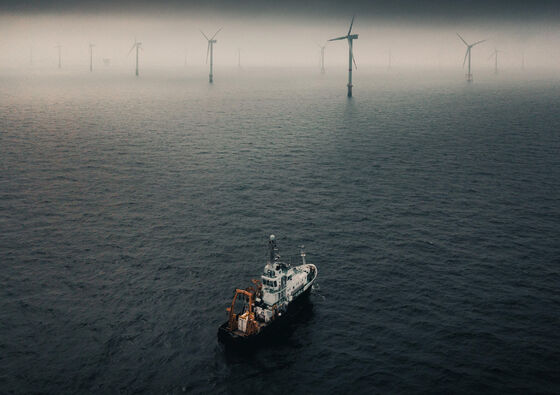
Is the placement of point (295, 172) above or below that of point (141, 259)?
above

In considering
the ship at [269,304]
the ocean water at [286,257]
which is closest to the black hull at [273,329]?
the ship at [269,304]

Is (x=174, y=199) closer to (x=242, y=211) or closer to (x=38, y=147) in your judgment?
(x=242, y=211)

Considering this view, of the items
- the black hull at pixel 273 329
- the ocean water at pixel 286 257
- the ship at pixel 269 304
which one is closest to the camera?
the ocean water at pixel 286 257

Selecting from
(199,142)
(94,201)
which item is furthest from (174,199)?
(199,142)

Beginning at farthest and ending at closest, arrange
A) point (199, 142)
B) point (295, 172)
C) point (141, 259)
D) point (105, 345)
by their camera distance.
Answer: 1. point (199, 142)
2. point (295, 172)
3. point (141, 259)
4. point (105, 345)

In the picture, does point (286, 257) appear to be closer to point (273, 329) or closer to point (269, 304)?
point (269, 304)

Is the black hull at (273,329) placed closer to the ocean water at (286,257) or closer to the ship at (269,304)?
the ship at (269,304)

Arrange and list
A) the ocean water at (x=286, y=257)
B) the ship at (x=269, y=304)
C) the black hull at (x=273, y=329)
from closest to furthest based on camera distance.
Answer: the ocean water at (x=286, y=257)
the black hull at (x=273, y=329)
the ship at (x=269, y=304)

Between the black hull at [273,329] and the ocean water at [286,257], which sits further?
the black hull at [273,329]
